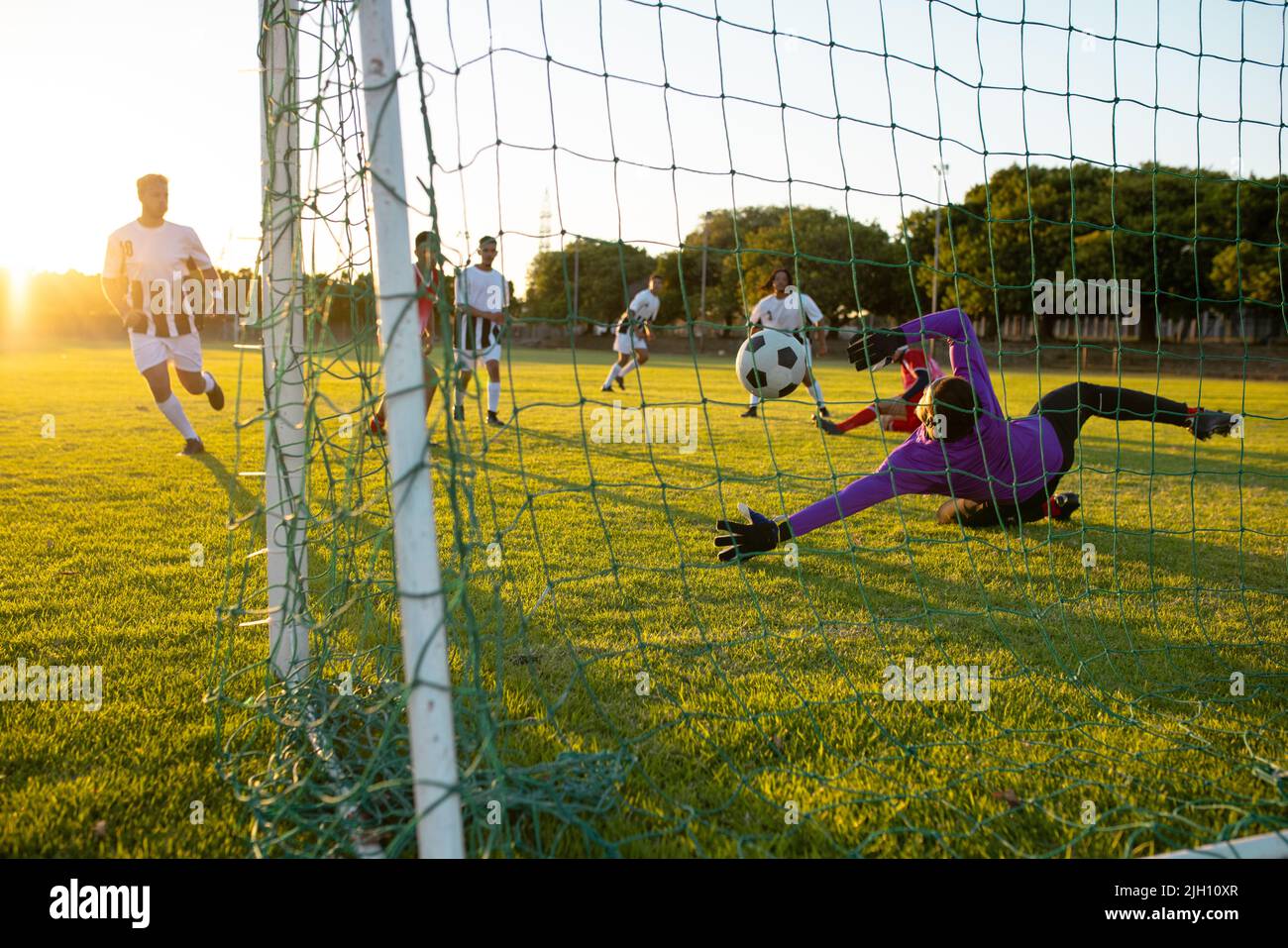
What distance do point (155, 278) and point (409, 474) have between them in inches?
220

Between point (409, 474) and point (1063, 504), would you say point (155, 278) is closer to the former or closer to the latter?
point (409, 474)

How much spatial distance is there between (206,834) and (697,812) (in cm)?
105

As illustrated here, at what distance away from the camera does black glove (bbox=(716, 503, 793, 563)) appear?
3639mm

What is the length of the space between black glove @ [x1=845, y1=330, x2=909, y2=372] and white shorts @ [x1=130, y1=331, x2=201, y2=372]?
4.83 m

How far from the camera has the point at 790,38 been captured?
2945mm

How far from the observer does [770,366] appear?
457 centimetres

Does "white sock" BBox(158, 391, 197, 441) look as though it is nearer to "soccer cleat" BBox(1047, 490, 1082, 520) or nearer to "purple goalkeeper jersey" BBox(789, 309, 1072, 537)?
"purple goalkeeper jersey" BBox(789, 309, 1072, 537)

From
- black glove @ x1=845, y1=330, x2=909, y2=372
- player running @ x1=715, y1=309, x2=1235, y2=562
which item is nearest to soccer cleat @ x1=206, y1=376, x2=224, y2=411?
player running @ x1=715, y1=309, x2=1235, y2=562

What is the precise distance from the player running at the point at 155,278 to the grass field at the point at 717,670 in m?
1.30

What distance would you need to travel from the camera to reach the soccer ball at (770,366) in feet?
14.8

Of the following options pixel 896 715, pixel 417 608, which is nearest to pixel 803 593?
pixel 896 715

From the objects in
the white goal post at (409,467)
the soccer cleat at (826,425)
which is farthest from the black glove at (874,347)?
the white goal post at (409,467)

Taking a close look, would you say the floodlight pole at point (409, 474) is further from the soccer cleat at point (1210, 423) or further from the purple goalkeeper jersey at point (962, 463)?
the soccer cleat at point (1210, 423)

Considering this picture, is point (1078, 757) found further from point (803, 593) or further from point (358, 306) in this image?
point (358, 306)
